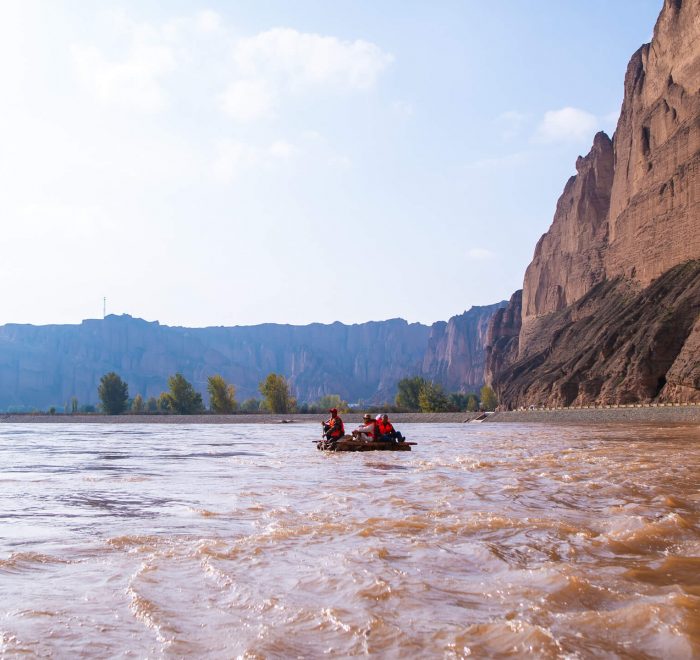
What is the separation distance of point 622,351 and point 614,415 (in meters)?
19.7

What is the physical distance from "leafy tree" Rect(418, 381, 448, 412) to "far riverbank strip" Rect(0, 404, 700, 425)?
20.9ft

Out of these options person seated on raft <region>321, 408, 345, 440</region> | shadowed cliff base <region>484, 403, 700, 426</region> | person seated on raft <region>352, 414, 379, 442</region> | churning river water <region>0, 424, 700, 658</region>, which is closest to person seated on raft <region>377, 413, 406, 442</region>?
person seated on raft <region>352, 414, 379, 442</region>

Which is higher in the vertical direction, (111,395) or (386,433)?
(111,395)

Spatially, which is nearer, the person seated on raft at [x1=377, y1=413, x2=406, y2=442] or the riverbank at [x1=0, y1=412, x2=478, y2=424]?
the person seated on raft at [x1=377, y1=413, x2=406, y2=442]

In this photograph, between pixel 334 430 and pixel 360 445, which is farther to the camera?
pixel 334 430

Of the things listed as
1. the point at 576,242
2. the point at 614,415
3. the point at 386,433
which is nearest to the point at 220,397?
the point at 614,415

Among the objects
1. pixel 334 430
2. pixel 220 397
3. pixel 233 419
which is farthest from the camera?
pixel 220 397

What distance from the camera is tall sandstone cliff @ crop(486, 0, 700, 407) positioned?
270 feet

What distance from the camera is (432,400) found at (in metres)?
117

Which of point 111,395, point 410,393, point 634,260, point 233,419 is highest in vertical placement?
point 634,260

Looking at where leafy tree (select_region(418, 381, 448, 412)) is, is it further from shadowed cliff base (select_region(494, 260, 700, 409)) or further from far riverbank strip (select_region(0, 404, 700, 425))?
shadowed cliff base (select_region(494, 260, 700, 409))

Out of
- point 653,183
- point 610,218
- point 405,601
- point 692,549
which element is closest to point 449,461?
point 692,549

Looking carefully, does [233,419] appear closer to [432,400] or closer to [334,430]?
[432,400]

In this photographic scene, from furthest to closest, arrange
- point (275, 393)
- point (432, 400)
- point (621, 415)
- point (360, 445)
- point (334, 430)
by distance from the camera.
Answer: point (432, 400)
point (275, 393)
point (621, 415)
point (334, 430)
point (360, 445)
